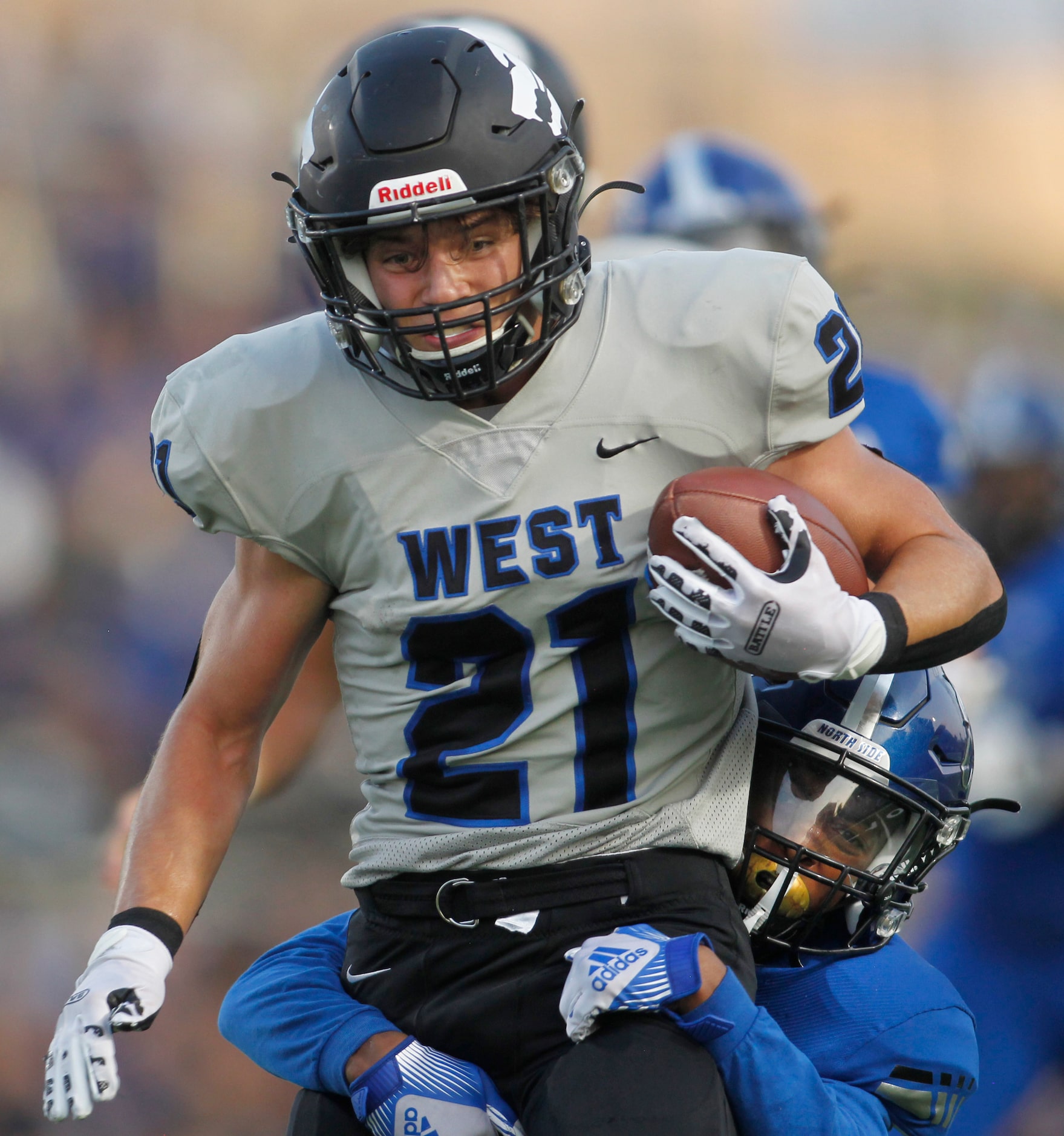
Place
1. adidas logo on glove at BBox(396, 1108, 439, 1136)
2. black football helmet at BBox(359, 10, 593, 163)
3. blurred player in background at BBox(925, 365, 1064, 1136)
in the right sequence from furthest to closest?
blurred player in background at BBox(925, 365, 1064, 1136) → black football helmet at BBox(359, 10, 593, 163) → adidas logo on glove at BBox(396, 1108, 439, 1136)

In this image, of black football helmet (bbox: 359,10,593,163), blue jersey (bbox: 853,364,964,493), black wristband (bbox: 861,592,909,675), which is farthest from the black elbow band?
blue jersey (bbox: 853,364,964,493)

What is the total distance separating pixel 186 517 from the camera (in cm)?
511

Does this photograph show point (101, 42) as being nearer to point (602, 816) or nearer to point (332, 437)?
point (332, 437)

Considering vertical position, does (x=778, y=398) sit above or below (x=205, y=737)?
above

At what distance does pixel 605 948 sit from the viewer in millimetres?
1835

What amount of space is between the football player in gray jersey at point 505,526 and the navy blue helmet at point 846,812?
0.37 feet

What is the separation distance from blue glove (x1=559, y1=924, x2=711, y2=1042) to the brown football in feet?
1.47

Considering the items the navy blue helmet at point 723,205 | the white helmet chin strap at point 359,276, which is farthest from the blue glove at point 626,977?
the navy blue helmet at point 723,205

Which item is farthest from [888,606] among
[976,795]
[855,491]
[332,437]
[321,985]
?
[976,795]

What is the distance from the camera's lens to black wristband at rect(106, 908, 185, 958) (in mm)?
2039

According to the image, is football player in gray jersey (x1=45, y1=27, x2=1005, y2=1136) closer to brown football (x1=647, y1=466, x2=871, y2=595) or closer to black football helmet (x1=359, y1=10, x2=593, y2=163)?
brown football (x1=647, y1=466, x2=871, y2=595)

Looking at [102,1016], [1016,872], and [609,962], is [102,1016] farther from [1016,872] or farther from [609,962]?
[1016,872]

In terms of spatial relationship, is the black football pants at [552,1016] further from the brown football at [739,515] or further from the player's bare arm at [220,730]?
the brown football at [739,515]

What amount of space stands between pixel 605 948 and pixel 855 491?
73cm
